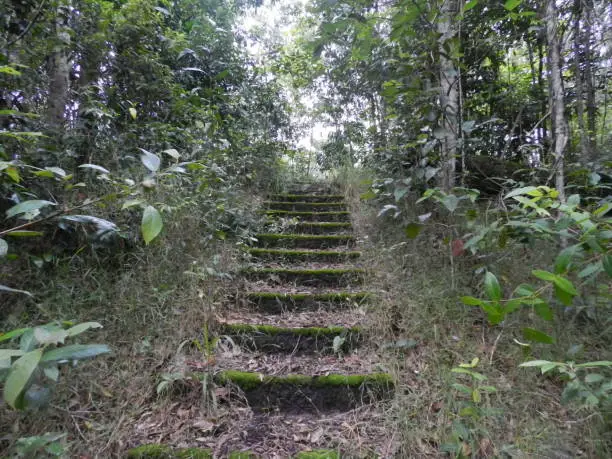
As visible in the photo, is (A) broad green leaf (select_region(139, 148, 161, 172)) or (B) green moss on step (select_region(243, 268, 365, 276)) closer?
(A) broad green leaf (select_region(139, 148, 161, 172))

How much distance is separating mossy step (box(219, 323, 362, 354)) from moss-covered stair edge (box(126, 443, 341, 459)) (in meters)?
0.69

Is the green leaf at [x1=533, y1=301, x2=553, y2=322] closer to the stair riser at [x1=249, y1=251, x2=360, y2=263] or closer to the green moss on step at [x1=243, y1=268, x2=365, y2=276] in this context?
the green moss on step at [x1=243, y1=268, x2=365, y2=276]

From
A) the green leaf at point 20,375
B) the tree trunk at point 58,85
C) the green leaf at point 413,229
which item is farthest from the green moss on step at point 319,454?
the tree trunk at point 58,85

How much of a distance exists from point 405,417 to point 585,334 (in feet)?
3.39

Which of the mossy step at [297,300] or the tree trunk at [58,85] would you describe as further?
the mossy step at [297,300]

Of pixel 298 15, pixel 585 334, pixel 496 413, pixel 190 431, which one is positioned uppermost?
pixel 298 15

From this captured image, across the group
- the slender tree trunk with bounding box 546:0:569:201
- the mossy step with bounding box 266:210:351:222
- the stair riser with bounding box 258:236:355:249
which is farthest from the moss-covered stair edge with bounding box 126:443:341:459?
the mossy step with bounding box 266:210:351:222

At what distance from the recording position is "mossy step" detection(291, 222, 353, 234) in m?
3.82

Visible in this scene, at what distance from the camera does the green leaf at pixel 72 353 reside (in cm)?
65

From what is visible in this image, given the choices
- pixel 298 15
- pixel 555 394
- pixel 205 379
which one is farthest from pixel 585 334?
pixel 298 15

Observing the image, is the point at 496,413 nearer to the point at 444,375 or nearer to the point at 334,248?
the point at 444,375

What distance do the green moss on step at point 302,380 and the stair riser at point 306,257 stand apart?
1.51 metres

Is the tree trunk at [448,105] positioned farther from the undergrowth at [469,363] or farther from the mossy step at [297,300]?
the mossy step at [297,300]

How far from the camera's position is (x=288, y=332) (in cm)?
204
